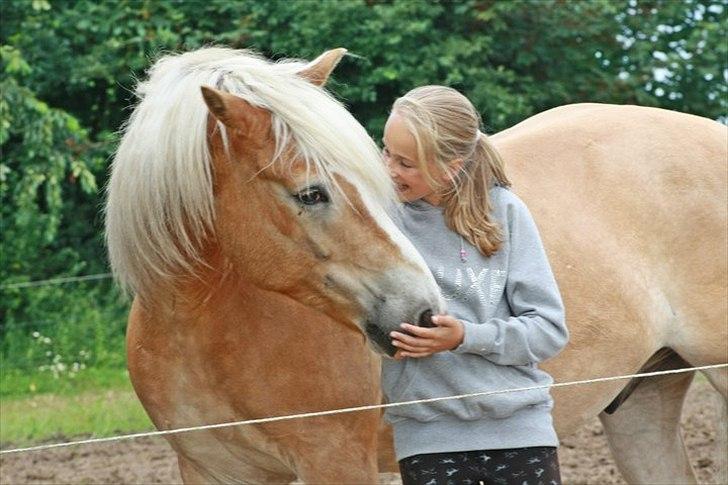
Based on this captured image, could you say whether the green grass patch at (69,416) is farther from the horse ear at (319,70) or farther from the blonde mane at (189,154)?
the horse ear at (319,70)

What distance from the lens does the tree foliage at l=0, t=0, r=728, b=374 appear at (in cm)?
A: 946

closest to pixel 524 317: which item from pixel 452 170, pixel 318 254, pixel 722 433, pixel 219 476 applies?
pixel 452 170

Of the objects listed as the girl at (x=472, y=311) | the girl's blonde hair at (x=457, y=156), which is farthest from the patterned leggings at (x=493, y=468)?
the girl's blonde hair at (x=457, y=156)

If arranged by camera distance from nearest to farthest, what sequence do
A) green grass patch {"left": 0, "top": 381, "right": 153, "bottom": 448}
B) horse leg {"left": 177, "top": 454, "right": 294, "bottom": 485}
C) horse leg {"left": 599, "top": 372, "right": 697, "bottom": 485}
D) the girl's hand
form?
the girl's hand < horse leg {"left": 177, "top": 454, "right": 294, "bottom": 485} < horse leg {"left": 599, "top": 372, "right": 697, "bottom": 485} < green grass patch {"left": 0, "top": 381, "right": 153, "bottom": 448}

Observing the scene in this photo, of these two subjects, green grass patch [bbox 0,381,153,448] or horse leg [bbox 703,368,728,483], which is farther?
green grass patch [bbox 0,381,153,448]

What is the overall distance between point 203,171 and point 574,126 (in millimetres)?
1780

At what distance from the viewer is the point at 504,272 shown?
2.98 metres

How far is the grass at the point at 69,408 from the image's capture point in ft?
23.4

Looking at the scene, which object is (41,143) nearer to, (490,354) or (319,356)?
(319,356)

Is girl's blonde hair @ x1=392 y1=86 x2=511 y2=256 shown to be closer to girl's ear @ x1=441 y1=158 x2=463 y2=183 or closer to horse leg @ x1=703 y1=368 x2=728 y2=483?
girl's ear @ x1=441 y1=158 x2=463 y2=183

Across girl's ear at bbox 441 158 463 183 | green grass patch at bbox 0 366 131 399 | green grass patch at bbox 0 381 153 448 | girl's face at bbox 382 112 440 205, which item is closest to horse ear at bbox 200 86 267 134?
girl's face at bbox 382 112 440 205

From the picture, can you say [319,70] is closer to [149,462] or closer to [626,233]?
[626,233]

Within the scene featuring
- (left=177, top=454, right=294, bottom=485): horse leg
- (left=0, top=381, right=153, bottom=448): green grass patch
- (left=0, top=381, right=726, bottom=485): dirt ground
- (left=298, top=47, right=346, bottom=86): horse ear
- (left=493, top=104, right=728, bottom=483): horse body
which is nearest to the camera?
(left=298, top=47, right=346, bottom=86): horse ear

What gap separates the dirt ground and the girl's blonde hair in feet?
10.3
